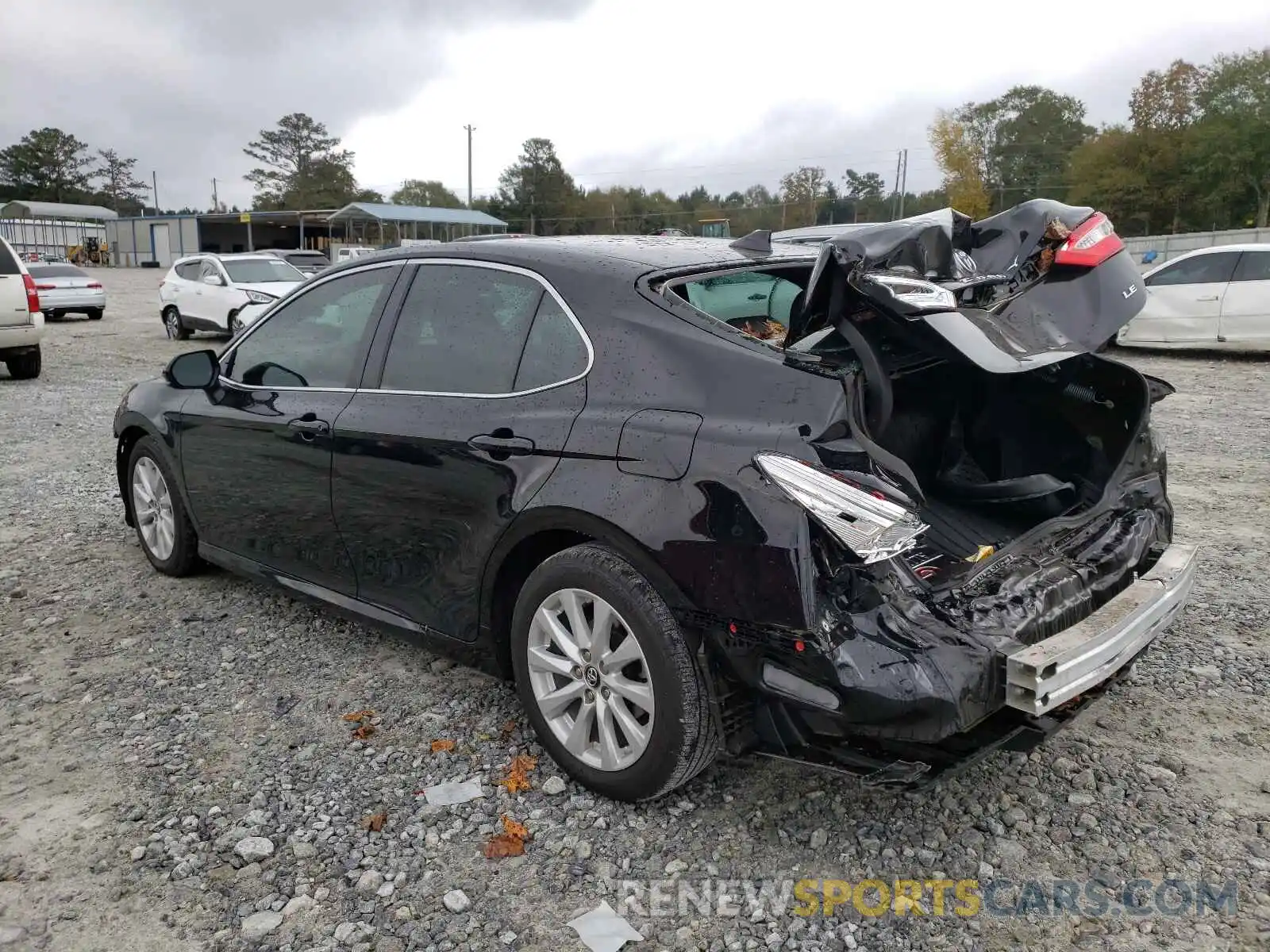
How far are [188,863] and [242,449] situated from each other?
189cm

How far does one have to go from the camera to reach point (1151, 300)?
1378cm

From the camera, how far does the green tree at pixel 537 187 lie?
71.3 metres

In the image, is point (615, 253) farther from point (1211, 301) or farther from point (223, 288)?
point (223, 288)

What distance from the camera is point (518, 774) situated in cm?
310

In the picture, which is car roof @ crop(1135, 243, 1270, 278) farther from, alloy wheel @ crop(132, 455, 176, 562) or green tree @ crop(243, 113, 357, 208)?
green tree @ crop(243, 113, 357, 208)

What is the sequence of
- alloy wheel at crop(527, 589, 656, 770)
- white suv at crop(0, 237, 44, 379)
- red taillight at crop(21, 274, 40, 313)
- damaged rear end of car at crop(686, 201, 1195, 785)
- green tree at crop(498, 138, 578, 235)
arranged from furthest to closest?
green tree at crop(498, 138, 578, 235)
red taillight at crop(21, 274, 40, 313)
white suv at crop(0, 237, 44, 379)
alloy wheel at crop(527, 589, 656, 770)
damaged rear end of car at crop(686, 201, 1195, 785)

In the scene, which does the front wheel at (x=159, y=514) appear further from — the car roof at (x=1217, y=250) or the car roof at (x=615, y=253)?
the car roof at (x=1217, y=250)

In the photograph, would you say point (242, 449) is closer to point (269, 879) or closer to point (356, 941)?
point (269, 879)

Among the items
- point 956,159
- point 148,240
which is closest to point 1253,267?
point 956,159

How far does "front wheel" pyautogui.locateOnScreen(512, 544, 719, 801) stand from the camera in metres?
2.64

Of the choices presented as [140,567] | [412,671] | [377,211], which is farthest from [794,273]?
[377,211]

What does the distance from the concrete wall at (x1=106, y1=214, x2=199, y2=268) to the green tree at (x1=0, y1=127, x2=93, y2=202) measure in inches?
1536

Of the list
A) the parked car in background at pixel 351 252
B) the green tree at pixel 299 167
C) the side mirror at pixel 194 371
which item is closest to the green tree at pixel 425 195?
the green tree at pixel 299 167

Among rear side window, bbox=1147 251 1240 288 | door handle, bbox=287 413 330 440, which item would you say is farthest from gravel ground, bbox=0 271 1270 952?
rear side window, bbox=1147 251 1240 288
